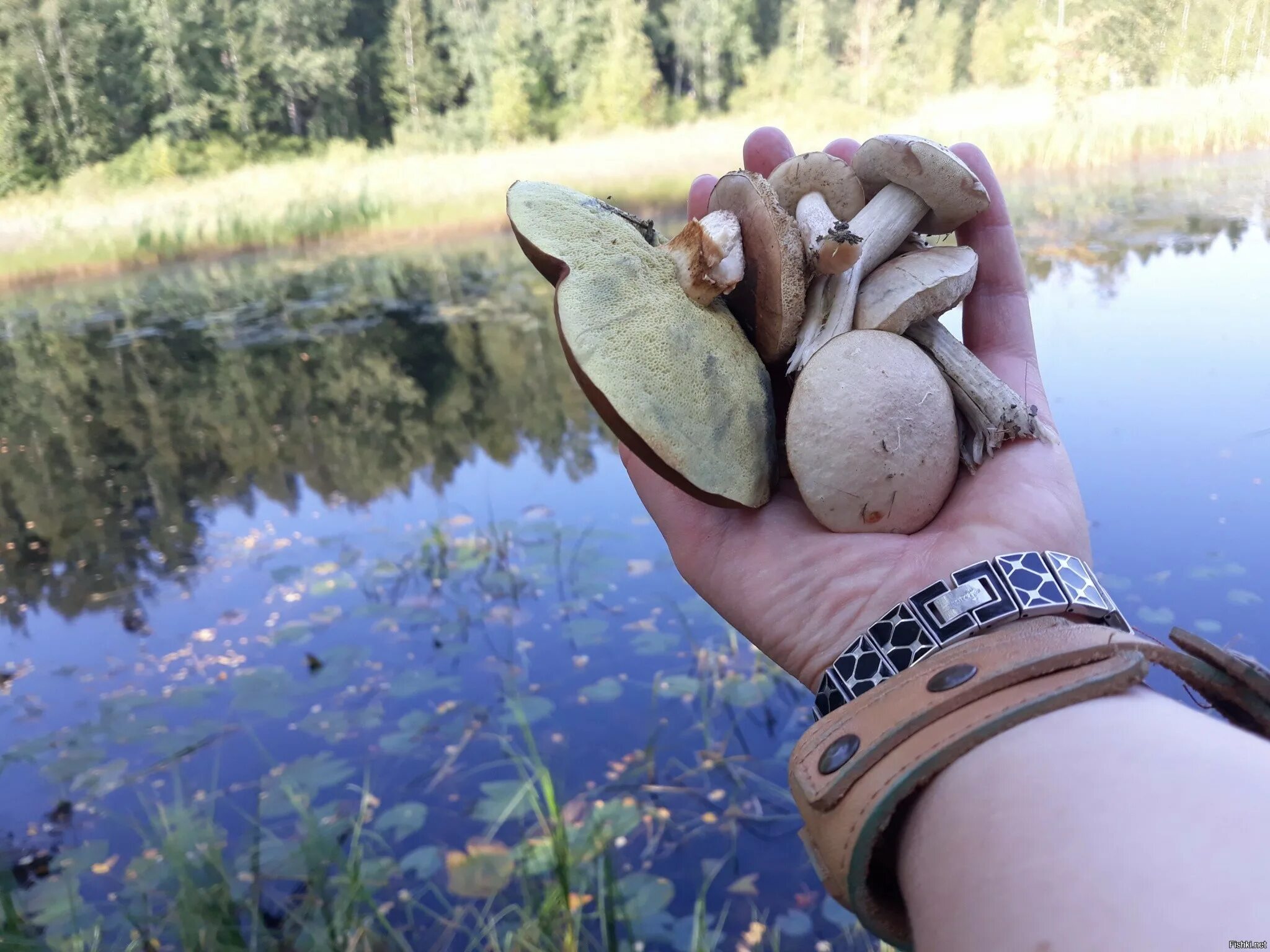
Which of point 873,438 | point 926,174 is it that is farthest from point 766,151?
point 873,438

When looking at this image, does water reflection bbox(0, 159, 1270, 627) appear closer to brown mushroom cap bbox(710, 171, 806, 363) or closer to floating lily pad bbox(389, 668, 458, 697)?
floating lily pad bbox(389, 668, 458, 697)

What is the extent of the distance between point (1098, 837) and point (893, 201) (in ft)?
3.81

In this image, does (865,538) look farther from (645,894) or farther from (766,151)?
(645,894)

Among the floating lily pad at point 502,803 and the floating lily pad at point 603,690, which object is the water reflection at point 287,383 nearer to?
the floating lily pad at point 603,690

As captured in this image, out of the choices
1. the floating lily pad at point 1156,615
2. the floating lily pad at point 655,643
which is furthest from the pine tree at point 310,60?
the floating lily pad at point 1156,615

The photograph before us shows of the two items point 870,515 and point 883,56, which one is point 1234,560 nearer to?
point 870,515

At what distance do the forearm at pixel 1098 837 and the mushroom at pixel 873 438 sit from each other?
1.68 feet

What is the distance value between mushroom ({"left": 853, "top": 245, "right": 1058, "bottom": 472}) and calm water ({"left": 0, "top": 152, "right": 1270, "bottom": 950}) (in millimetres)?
1175

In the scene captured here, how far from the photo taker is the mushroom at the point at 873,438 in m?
1.24

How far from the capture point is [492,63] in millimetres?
18703

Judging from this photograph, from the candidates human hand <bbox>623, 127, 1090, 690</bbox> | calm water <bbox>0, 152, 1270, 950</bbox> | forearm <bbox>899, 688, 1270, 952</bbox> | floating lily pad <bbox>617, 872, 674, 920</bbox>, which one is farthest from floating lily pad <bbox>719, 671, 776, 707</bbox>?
forearm <bbox>899, 688, 1270, 952</bbox>

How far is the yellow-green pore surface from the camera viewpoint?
1.24 meters

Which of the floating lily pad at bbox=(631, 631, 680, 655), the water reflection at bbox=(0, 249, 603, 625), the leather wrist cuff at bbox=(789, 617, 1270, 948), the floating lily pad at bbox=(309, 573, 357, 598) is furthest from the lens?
the water reflection at bbox=(0, 249, 603, 625)

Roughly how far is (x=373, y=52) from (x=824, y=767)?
23899 millimetres
